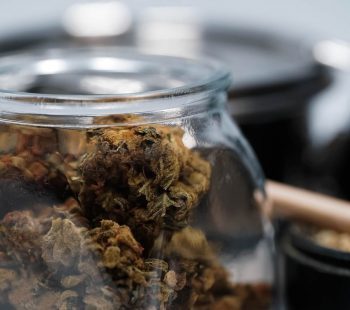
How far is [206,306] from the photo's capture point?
447 millimetres

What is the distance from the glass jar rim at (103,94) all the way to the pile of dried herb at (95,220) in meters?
0.01

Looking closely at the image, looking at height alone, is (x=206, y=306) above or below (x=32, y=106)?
below

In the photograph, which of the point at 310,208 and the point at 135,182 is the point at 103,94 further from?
the point at 310,208

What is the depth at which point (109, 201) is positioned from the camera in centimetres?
39

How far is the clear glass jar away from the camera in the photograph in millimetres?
392

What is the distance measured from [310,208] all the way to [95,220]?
25 cm

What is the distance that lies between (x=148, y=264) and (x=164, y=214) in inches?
1.2

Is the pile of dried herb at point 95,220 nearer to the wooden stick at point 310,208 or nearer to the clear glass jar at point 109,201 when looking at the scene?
the clear glass jar at point 109,201

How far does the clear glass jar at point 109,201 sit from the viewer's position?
0.39m

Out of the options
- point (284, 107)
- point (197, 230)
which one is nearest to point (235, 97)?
point (284, 107)

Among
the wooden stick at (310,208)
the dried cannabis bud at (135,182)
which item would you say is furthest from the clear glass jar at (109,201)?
the wooden stick at (310,208)

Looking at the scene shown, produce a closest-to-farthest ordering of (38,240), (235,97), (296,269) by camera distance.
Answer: (38,240)
(296,269)
(235,97)

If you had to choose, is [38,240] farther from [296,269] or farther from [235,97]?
[235,97]

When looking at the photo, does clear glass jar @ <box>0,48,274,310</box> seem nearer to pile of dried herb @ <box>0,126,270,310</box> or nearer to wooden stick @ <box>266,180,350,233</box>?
pile of dried herb @ <box>0,126,270,310</box>
